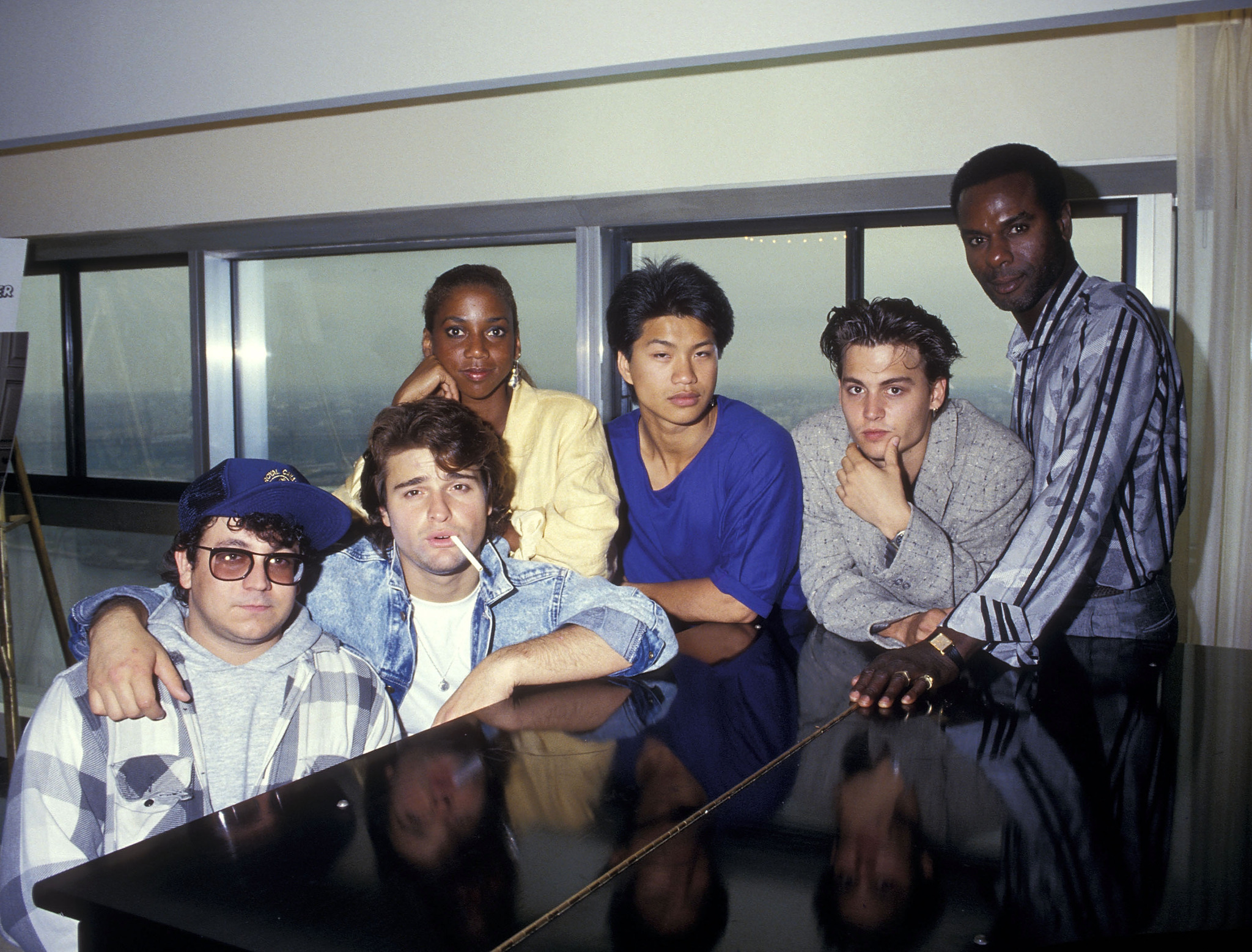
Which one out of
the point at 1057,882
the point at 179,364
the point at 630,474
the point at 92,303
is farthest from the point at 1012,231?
the point at 92,303

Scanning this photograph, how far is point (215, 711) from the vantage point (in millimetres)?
1553

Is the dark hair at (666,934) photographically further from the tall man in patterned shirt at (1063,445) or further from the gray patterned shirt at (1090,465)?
the gray patterned shirt at (1090,465)

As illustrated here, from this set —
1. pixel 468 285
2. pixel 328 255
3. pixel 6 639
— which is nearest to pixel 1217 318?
pixel 468 285

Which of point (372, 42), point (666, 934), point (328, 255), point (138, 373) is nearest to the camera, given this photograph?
point (666, 934)

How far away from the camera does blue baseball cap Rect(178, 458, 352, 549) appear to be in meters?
1.61

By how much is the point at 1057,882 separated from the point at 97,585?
14.6ft

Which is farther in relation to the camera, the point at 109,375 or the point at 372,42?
the point at 109,375

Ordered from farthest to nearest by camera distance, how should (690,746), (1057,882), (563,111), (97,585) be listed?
(97,585) < (563,111) < (690,746) < (1057,882)

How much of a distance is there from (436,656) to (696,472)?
0.75 metres

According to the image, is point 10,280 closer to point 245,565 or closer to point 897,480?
point 245,565

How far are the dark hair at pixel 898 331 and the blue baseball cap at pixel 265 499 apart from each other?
1.19 m

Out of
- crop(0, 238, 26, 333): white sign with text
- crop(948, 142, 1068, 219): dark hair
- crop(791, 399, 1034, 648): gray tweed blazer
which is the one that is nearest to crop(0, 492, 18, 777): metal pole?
crop(0, 238, 26, 333): white sign with text

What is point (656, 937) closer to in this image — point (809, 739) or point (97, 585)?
point (809, 739)

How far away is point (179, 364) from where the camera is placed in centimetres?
425
